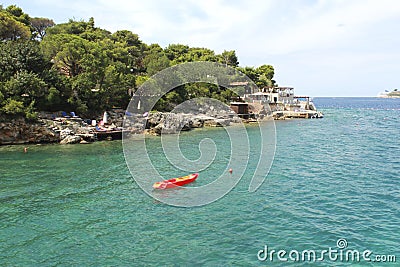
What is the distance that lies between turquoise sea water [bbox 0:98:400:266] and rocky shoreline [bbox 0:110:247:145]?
20.3 feet

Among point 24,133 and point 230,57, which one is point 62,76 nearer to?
point 24,133

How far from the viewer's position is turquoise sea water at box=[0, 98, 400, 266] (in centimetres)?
1249

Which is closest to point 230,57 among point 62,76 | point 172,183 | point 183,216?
point 62,76

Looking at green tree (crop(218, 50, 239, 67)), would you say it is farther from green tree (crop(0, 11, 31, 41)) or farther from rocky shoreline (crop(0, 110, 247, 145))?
green tree (crop(0, 11, 31, 41))

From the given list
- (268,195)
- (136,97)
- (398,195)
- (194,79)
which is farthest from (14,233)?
(194,79)

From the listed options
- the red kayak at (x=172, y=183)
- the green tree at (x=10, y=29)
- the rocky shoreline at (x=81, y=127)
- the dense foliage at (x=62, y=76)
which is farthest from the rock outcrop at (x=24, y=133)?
the green tree at (x=10, y=29)

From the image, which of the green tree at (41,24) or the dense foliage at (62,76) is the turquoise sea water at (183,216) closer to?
the dense foliage at (62,76)

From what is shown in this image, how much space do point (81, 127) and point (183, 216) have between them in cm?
2515

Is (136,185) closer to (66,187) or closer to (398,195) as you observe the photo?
(66,187)

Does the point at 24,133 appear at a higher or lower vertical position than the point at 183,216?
higher

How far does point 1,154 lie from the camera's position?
94.1 feet

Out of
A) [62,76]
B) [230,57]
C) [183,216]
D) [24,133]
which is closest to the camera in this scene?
[183,216]

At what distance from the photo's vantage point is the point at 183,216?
53.0 feet

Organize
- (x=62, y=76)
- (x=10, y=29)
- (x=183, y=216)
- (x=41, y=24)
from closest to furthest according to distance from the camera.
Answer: (x=183, y=216)
(x=62, y=76)
(x=10, y=29)
(x=41, y=24)
